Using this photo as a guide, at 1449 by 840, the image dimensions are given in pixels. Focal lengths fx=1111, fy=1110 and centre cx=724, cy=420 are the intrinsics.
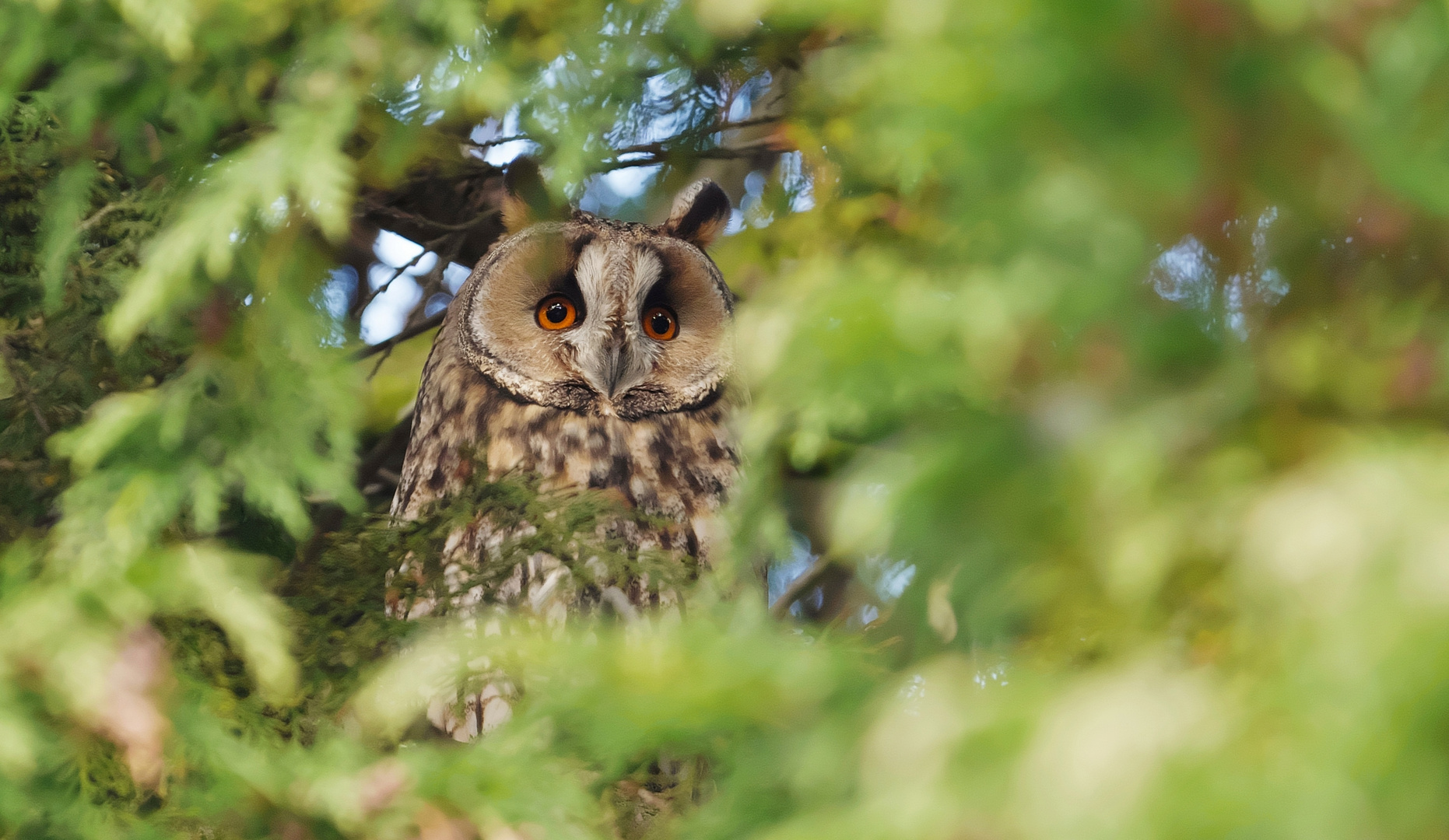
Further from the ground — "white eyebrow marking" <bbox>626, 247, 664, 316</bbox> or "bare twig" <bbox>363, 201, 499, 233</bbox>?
"bare twig" <bbox>363, 201, 499, 233</bbox>

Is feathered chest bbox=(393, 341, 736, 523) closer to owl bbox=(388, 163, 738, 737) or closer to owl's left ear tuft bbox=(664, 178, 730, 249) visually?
owl bbox=(388, 163, 738, 737)

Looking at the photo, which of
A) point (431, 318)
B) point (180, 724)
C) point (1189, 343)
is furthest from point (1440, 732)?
point (431, 318)

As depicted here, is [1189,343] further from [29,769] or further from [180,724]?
[29,769]

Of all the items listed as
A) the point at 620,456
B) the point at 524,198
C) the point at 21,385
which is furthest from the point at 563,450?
the point at 21,385

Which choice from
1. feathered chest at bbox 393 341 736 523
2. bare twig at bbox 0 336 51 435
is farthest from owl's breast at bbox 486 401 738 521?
bare twig at bbox 0 336 51 435

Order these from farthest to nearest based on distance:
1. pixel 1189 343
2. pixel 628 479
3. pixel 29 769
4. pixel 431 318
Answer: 1. pixel 431 318
2. pixel 628 479
3. pixel 29 769
4. pixel 1189 343

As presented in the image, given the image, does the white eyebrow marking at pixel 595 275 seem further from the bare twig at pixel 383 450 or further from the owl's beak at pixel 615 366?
the bare twig at pixel 383 450

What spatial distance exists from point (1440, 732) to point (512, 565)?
1423mm

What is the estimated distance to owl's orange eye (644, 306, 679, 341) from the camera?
2.77 m

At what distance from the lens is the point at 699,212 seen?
2.89 metres

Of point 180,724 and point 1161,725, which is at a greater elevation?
point 1161,725

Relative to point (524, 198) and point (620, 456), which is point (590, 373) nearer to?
point (620, 456)

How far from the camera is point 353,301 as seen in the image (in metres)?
3.08

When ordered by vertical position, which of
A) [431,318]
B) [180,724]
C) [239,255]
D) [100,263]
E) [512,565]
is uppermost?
[239,255]
